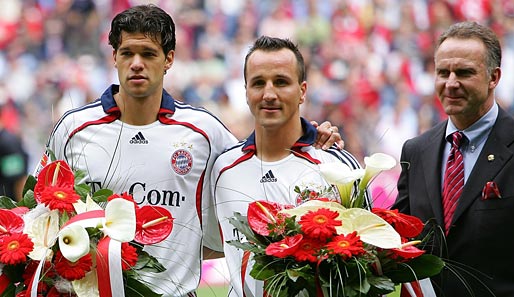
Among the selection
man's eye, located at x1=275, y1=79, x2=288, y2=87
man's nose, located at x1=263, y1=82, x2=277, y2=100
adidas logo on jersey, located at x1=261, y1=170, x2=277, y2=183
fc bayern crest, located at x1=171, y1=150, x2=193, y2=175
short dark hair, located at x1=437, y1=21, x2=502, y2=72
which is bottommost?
adidas logo on jersey, located at x1=261, y1=170, x2=277, y2=183

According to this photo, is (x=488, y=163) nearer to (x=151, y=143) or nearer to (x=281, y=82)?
(x=281, y=82)

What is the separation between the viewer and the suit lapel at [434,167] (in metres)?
4.78

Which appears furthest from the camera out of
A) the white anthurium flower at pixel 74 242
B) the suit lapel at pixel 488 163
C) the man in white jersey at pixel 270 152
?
the man in white jersey at pixel 270 152

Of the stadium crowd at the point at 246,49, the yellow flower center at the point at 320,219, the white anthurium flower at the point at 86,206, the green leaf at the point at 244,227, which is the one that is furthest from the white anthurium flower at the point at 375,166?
the stadium crowd at the point at 246,49

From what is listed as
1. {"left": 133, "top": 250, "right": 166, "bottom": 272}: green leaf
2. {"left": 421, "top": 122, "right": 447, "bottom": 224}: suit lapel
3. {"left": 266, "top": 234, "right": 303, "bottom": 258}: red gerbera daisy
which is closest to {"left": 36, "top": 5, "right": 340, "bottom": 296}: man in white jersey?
{"left": 421, "top": 122, "right": 447, "bottom": 224}: suit lapel

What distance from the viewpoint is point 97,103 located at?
17.3 ft

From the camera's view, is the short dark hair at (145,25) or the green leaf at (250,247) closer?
the green leaf at (250,247)

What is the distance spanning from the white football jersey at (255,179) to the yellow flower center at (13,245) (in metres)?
1.06

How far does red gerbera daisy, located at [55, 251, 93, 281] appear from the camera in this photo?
414 centimetres

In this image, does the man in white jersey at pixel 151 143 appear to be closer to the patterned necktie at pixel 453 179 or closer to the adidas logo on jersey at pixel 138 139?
the adidas logo on jersey at pixel 138 139

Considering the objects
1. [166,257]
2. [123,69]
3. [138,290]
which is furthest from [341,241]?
[123,69]

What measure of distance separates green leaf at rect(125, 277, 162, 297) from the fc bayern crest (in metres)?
0.95

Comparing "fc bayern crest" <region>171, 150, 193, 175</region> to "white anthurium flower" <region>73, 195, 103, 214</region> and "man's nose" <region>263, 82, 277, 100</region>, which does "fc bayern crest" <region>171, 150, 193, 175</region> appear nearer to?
"man's nose" <region>263, 82, 277, 100</region>

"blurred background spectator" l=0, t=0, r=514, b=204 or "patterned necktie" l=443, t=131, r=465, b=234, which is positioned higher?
"blurred background spectator" l=0, t=0, r=514, b=204
